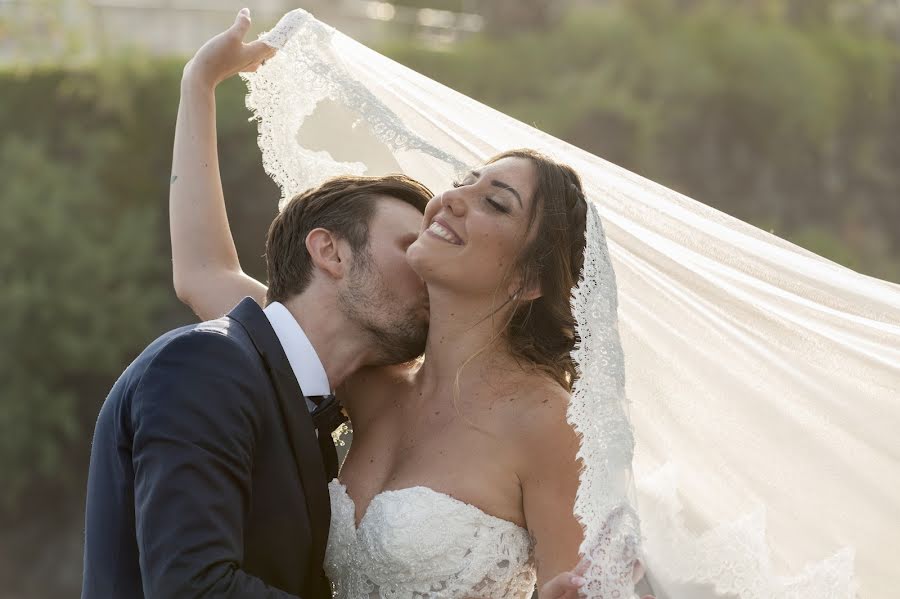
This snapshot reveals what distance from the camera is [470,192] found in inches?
101

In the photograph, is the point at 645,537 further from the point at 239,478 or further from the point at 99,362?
the point at 99,362

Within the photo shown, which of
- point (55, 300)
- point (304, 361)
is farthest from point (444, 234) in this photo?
point (55, 300)

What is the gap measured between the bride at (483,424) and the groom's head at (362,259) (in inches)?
3.1

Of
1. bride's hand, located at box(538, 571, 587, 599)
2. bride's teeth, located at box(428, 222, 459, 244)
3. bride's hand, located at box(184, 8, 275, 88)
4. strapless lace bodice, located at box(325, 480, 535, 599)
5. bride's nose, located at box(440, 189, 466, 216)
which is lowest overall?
strapless lace bodice, located at box(325, 480, 535, 599)

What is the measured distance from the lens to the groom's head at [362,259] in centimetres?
270

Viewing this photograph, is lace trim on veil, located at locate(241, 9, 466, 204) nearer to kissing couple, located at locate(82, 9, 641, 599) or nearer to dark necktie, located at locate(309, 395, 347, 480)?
kissing couple, located at locate(82, 9, 641, 599)

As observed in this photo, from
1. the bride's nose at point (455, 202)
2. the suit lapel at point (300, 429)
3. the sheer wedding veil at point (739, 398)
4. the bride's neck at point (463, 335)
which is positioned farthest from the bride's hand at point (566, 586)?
the bride's nose at point (455, 202)

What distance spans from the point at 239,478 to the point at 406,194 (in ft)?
2.99

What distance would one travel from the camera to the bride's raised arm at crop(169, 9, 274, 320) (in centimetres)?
313

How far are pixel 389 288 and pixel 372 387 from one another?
33 cm

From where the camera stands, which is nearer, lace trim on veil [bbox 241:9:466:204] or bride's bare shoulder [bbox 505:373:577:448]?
bride's bare shoulder [bbox 505:373:577:448]

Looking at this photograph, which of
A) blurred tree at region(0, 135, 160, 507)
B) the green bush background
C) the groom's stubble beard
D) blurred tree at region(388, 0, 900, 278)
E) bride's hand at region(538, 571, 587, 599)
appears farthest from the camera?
blurred tree at region(388, 0, 900, 278)

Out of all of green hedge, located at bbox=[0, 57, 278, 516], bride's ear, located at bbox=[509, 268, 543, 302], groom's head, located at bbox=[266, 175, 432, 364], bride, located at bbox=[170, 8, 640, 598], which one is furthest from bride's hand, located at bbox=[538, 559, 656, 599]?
green hedge, located at bbox=[0, 57, 278, 516]

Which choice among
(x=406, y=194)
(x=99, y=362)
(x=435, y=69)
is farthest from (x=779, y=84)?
(x=406, y=194)
